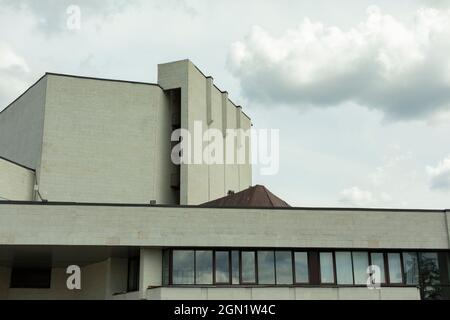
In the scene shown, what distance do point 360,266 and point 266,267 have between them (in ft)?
13.9

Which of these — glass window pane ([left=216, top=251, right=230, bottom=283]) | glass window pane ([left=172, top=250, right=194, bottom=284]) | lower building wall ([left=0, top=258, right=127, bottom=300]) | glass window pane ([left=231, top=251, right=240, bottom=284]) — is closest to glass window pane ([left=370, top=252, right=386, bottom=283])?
glass window pane ([left=231, top=251, right=240, bottom=284])

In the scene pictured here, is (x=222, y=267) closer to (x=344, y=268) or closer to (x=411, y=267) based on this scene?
(x=344, y=268)

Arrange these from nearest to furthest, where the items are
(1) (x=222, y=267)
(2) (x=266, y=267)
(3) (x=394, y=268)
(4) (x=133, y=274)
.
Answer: (1) (x=222, y=267) → (2) (x=266, y=267) → (3) (x=394, y=268) → (4) (x=133, y=274)

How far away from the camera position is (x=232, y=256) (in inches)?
1002

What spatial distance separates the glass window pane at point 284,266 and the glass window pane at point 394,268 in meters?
4.55

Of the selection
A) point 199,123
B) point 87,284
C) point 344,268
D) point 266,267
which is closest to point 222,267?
point 266,267

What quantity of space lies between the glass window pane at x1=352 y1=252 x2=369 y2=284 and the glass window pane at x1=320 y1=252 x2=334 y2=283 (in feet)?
3.41

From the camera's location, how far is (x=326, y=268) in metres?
25.8

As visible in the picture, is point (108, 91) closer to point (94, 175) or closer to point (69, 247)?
point (94, 175)

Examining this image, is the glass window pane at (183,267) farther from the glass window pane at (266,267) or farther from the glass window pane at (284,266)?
the glass window pane at (284,266)

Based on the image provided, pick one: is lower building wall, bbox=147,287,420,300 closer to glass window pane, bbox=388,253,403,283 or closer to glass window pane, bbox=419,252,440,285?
glass window pane, bbox=388,253,403,283

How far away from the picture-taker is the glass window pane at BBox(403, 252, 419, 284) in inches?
1029

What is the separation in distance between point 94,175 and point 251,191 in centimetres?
1128
